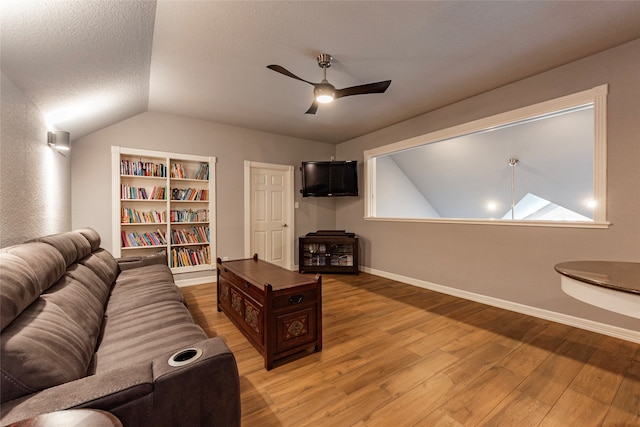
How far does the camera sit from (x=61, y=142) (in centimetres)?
250

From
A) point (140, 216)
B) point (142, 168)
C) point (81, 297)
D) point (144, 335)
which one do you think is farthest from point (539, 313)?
point (142, 168)

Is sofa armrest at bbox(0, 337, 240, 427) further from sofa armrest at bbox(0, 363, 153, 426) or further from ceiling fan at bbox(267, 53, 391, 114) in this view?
ceiling fan at bbox(267, 53, 391, 114)

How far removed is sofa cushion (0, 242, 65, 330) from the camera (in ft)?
3.04

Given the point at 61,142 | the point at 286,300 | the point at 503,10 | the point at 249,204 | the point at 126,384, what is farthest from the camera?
the point at 249,204

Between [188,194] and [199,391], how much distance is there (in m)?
3.56

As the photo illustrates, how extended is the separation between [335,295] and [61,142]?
342cm

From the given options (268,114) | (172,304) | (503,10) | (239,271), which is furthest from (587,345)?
(268,114)

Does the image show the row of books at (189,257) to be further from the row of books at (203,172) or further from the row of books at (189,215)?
the row of books at (203,172)

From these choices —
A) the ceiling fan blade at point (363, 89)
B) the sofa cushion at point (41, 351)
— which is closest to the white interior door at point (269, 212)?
the ceiling fan blade at point (363, 89)

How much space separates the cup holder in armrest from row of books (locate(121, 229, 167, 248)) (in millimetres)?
3263

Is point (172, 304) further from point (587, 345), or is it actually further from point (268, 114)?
point (587, 345)

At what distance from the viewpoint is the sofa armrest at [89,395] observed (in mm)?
741

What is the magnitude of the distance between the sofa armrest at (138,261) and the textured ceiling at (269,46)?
158cm

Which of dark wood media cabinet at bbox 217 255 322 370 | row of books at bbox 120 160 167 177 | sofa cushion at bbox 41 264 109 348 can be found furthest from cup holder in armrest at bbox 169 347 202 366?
row of books at bbox 120 160 167 177
